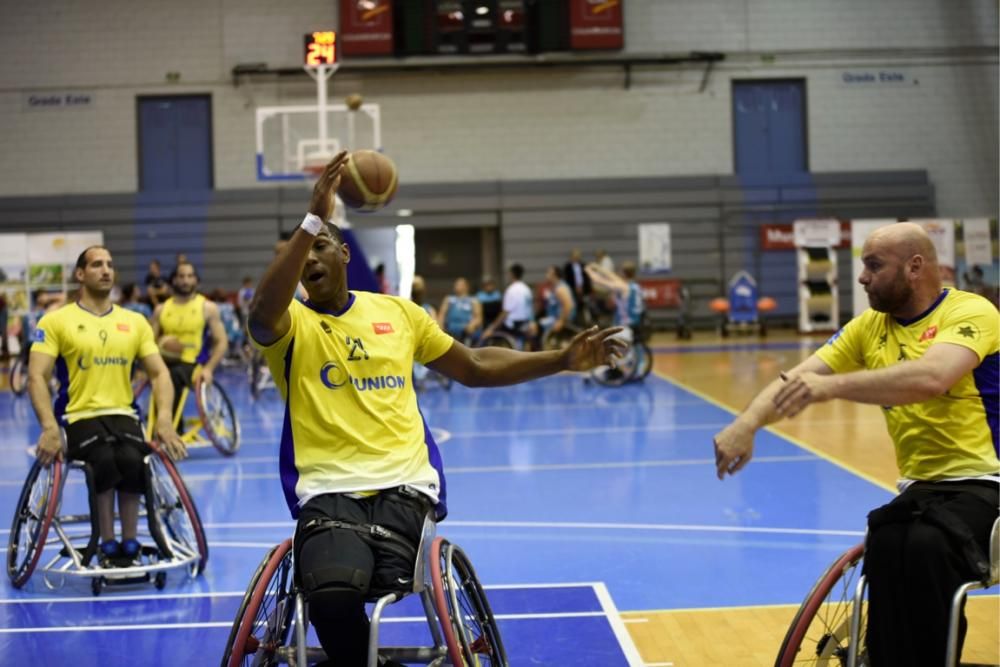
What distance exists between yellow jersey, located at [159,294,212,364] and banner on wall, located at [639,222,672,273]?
1428cm

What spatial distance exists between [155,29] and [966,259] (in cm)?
1546

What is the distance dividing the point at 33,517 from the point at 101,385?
27.2 inches

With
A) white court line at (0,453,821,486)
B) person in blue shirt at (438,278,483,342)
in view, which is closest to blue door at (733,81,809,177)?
person in blue shirt at (438,278,483,342)

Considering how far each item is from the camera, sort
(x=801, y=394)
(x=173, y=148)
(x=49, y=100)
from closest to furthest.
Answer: (x=801, y=394) < (x=49, y=100) < (x=173, y=148)

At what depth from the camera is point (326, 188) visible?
10.3 feet

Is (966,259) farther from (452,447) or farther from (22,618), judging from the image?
(22,618)

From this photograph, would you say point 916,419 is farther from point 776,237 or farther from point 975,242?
point 776,237

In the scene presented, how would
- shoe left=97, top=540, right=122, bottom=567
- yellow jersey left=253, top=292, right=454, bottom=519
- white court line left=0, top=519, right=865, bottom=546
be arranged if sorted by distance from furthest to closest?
white court line left=0, top=519, right=865, bottom=546 < shoe left=97, top=540, right=122, bottom=567 < yellow jersey left=253, top=292, right=454, bottom=519

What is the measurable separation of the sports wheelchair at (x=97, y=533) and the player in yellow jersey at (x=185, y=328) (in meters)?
3.38

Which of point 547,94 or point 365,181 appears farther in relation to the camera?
point 547,94

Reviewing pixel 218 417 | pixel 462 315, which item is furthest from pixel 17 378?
pixel 218 417

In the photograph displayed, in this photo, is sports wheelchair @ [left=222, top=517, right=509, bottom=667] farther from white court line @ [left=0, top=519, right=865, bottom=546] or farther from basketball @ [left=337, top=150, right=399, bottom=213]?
white court line @ [left=0, top=519, right=865, bottom=546]

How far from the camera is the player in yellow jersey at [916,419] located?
303 centimetres

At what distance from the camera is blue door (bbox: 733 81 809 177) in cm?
2281
